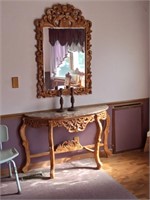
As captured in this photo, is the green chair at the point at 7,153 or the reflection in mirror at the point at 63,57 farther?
the reflection in mirror at the point at 63,57

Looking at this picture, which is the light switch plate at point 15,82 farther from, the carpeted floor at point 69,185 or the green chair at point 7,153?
the carpeted floor at point 69,185

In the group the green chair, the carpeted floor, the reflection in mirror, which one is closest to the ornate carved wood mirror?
the reflection in mirror

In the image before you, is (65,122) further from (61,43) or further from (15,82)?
(61,43)

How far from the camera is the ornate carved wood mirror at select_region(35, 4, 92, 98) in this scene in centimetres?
320

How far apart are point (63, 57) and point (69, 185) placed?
1.41 m

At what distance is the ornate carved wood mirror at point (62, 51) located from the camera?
3203mm

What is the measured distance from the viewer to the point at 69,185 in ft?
9.61

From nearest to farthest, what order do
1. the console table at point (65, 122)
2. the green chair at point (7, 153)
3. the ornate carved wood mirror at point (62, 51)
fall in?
the green chair at point (7, 153)
the console table at point (65, 122)
the ornate carved wood mirror at point (62, 51)

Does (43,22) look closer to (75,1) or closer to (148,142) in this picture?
(75,1)

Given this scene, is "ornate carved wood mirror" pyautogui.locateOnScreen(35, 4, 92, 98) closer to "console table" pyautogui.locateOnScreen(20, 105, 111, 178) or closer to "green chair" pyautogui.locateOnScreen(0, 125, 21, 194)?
"console table" pyautogui.locateOnScreen(20, 105, 111, 178)

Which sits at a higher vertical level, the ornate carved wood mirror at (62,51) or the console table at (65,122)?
the ornate carved wood mirror at (62,51)

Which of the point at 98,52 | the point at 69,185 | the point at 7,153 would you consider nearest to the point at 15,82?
the point at 7,153

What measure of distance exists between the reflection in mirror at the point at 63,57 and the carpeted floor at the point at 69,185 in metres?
0.99

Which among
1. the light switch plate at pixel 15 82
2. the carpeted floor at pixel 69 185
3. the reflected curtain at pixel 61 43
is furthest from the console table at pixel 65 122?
the reflected curtain at pixel 61 43
